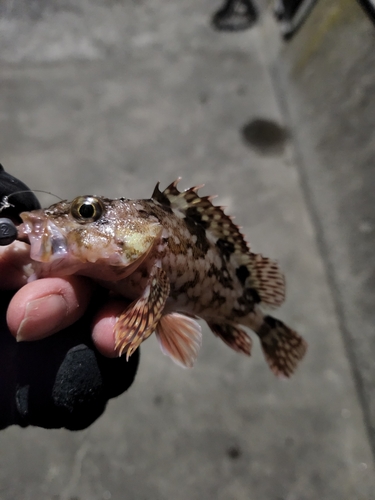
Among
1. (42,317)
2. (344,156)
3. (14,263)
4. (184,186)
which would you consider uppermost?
(344,156)

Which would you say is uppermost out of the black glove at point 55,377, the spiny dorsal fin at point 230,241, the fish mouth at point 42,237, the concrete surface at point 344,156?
the concrete surface at point 344,156

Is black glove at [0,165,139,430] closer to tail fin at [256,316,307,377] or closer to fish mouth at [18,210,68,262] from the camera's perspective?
fish mouth at [18,210,68,262]

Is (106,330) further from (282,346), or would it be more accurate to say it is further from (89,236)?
(282,346)

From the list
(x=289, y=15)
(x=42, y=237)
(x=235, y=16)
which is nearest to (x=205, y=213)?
(x=42, y=237)

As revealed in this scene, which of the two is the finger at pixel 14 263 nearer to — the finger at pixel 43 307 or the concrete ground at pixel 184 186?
the finger at pixel 43 307

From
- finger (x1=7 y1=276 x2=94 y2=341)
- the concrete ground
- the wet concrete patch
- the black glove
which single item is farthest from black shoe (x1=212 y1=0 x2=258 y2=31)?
finger (x1=7 y1=276 x2=94 y2=341)

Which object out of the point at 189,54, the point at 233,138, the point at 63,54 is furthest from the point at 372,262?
the point at 63,54

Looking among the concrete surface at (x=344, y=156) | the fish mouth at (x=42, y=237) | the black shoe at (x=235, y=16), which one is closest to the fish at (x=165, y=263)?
the fish mouth at (x=42, y=237)
